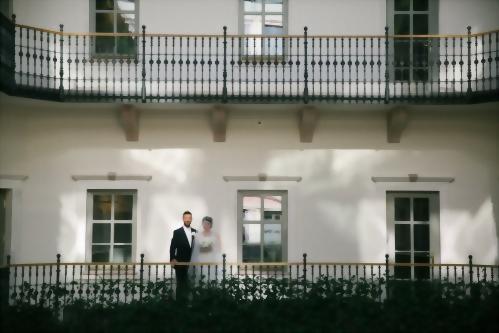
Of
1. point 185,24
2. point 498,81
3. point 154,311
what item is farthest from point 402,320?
point 185,24

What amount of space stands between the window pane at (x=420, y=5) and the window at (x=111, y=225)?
23.3ft

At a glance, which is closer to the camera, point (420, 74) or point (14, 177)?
point (14, 177)

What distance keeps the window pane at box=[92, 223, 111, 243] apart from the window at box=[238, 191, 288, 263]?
273 centimetres

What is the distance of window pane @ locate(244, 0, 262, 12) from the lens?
18.2 m

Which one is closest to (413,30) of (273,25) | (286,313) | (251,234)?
(273,25)

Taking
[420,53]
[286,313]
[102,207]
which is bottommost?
[286,313]

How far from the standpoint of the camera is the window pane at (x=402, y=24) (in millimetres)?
18281

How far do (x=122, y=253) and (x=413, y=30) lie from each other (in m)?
7.67

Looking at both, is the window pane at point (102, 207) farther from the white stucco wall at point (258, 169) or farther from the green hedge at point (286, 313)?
the green hedge at point (286, 313)

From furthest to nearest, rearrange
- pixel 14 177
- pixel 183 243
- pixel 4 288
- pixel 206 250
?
pixel 14 177
pixel 183 243
pixel 206 250
pixel 4 288

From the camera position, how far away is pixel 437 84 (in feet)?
58.4

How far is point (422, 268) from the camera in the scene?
1788 centimetres

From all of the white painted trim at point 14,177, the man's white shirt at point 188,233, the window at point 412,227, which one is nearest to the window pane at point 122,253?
the man's white shirt at point 188,233

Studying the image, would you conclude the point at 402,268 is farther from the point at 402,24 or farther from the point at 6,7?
the point at 6,7
